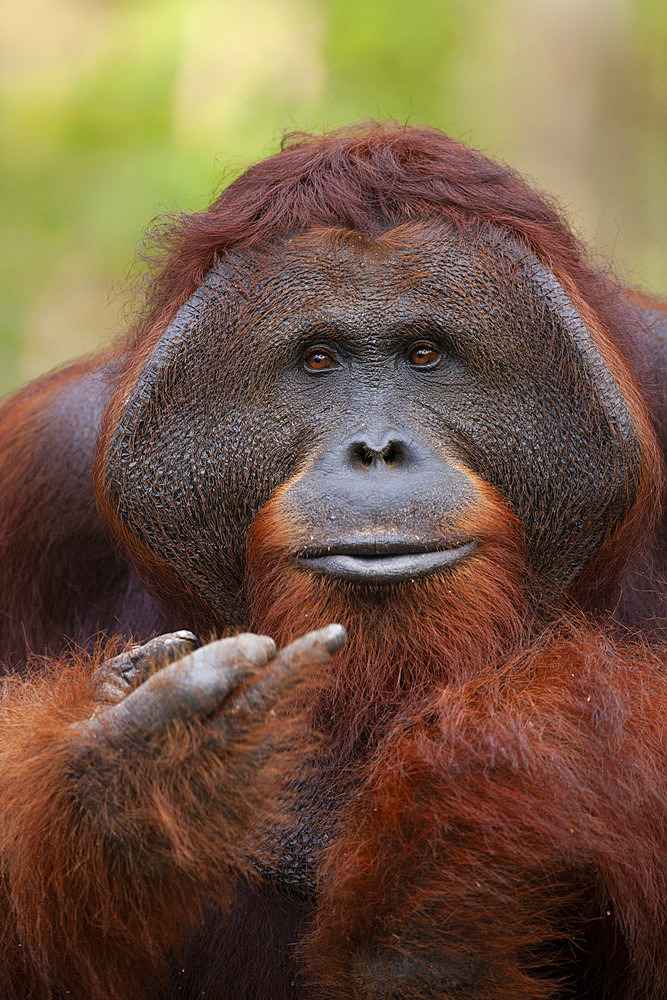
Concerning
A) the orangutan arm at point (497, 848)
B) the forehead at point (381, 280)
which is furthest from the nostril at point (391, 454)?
the orangutan arm at point (497, 848)

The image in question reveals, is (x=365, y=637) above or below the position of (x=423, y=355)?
below

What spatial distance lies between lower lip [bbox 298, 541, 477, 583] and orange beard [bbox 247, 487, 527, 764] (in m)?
0.02

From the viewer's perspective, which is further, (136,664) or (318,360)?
(318,360)

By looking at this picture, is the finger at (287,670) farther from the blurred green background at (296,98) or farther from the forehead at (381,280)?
the blurred green background at (296,98)

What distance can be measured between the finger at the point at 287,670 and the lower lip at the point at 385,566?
32 cm

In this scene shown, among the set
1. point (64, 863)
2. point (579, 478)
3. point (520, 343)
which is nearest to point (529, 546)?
point (579, 478)

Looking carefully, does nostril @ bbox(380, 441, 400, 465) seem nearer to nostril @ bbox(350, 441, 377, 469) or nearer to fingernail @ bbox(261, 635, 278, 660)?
nostril @ bbox(350, 441, 377, 469)

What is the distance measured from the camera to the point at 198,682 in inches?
60.9

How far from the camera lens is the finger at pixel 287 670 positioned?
1528 mm

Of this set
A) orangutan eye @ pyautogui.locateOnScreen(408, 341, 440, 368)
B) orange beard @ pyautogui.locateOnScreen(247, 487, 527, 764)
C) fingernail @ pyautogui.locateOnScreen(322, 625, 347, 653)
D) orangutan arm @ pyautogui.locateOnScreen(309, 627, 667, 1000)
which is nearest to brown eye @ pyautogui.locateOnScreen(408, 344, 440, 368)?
orangutan eye @ pyautogui.locateOnScreen(408, 341, 440, 368)

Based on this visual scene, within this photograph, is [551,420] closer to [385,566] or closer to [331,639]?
[385,566]

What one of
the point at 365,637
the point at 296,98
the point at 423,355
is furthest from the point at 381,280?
the point at 296,98

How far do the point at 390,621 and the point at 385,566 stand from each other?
0.36ft

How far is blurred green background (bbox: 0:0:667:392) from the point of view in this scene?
18.2 ft
